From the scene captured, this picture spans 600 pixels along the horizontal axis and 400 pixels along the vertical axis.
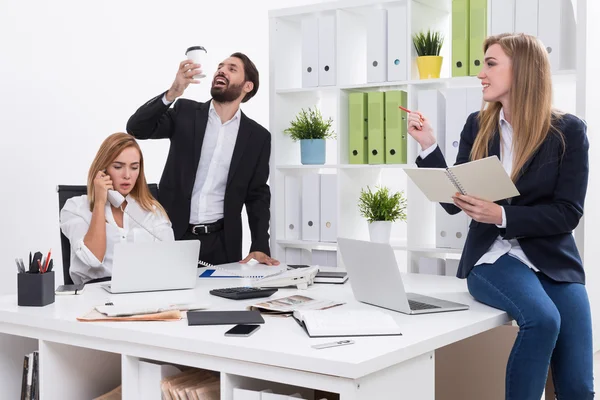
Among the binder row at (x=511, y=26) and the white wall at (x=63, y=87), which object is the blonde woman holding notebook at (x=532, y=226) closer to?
the binder row at (x=511, y=26)

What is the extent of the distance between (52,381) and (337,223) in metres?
1.90

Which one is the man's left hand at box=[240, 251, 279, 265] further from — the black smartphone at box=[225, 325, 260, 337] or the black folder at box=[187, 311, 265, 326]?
the black smartphone at box=[225, 325, 260, 337]

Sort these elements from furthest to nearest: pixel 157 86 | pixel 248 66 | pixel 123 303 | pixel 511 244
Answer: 1. pixel 157 86
2. pixel 248 66
3. pixel 511 244
4. pixel 123 303

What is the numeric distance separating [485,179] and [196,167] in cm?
166

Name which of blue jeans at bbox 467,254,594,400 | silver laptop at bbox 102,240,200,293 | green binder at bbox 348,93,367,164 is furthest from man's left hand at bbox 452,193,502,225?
green binder at bbox 348,93,367,164

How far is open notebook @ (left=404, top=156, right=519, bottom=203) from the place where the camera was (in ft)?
6.77

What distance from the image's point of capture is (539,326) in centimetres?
198

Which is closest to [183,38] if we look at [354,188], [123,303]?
[354,188]

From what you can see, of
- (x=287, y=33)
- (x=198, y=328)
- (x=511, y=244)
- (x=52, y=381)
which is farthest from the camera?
(x=287, y=33)

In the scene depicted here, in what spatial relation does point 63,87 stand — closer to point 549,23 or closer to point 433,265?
point 433,265

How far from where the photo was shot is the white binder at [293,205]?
Answer: 3.83 meters

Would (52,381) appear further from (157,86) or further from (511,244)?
(157,86)

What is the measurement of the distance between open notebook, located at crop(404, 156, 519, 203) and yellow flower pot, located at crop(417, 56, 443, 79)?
1290mm

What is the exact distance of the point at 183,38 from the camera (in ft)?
15.7
